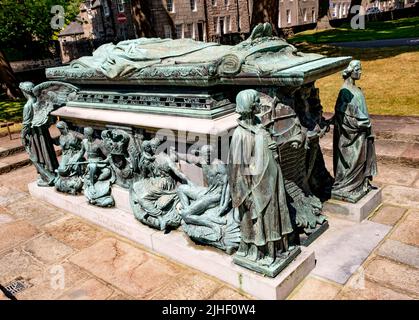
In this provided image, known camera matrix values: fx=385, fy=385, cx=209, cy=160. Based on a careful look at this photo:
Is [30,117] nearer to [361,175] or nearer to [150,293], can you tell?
[150,293]

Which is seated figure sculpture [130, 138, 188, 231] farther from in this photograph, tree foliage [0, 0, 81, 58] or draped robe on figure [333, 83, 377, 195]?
tree foliage [0, 0, 81, 58]

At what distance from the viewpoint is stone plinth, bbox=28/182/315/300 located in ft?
13.3

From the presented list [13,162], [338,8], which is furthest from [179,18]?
[338,8]

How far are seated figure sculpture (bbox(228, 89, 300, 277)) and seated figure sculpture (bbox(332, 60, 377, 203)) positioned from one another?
1.90m

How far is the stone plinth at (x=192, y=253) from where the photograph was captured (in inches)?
159

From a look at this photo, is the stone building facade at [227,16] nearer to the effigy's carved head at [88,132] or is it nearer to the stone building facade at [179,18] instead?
the stone building facade at [179,18]

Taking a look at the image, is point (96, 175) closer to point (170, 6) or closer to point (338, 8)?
point (170, 6)

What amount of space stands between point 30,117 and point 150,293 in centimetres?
470

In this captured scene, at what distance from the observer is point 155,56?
19.1 feet

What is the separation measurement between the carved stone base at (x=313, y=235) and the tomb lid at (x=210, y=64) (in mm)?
1934

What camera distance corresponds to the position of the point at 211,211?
4.81 metres

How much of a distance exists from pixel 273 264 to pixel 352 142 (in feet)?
7.68

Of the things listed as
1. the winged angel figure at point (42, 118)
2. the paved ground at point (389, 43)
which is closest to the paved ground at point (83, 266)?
the winged angel figure at point (42, 118)
